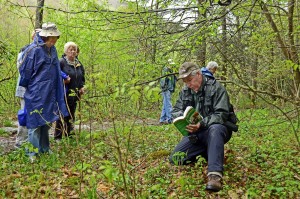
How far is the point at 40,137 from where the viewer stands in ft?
16.9

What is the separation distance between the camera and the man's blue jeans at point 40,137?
493 centimetres

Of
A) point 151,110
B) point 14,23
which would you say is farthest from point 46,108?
point 14,23

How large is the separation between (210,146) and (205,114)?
61 cm

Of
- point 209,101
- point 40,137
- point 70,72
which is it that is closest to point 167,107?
point 70,72

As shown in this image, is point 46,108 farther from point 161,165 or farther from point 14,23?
point 14,23

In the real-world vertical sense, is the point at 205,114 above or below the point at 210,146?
above

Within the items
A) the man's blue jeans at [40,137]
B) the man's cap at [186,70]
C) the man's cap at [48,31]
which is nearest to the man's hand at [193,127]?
the man's cap at [186,70]

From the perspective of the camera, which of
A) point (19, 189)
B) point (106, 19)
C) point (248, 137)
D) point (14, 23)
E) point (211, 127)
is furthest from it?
point (14, 23)

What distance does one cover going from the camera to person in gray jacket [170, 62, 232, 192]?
4109 millimetres

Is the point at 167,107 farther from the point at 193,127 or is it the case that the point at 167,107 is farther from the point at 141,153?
the point at 193,127

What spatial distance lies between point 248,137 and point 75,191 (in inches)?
173

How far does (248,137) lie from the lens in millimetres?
7020

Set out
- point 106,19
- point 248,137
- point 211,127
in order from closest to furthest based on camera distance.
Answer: point 211,127
point 106,19
point 248,137

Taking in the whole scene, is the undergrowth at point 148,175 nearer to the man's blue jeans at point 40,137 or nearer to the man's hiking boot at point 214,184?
the man's hiking boot at point 214,184
